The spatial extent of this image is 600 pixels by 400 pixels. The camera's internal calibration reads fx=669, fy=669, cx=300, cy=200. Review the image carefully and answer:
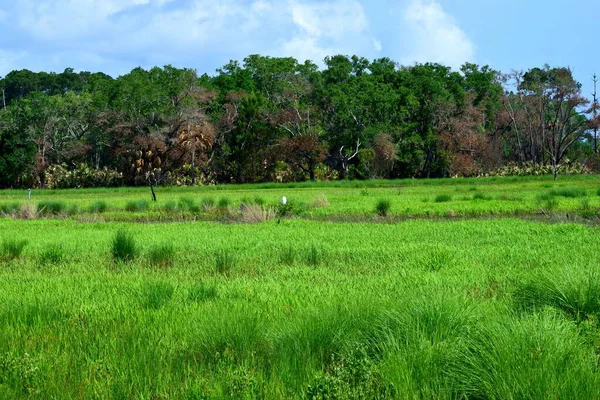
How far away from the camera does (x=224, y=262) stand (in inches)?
417

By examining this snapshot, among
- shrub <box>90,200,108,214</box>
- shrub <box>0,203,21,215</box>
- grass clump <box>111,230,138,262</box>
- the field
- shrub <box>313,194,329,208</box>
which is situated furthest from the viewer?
shrub <box>90,200,108,214</box>

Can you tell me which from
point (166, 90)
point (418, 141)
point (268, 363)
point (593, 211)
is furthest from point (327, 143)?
point (268, 363)

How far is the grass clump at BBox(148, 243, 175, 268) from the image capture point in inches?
448

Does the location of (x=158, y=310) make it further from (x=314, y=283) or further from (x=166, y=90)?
→ (x=166, y=90)

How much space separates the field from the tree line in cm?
3970

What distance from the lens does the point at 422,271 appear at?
9367mm

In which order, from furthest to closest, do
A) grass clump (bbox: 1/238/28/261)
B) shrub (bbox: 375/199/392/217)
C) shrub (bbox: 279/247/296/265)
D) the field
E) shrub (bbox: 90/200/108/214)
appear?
shrub (bbox: 90/200/108/214)
shrub (bbox: 375/199/392/217)
grass clump (bbox: 1/238/28/261)
shrub (bbox: 279/247/296/265)
the field

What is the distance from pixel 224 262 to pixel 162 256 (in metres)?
1.48

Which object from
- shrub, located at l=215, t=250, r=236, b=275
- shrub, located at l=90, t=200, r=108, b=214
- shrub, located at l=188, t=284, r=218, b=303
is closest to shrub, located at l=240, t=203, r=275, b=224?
shrub, located at l=90, t=200, r=108, b=214

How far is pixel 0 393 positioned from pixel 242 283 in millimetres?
4295

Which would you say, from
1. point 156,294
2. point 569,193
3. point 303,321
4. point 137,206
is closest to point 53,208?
point 137,206

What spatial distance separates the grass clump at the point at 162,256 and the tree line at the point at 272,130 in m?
39.3

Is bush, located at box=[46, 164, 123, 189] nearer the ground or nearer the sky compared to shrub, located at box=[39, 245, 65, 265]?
nearer the sky

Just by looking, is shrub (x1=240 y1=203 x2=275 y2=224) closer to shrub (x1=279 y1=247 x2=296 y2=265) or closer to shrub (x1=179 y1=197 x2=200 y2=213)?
shrub (x1=179 y1=197 x2=200 y2=213)
